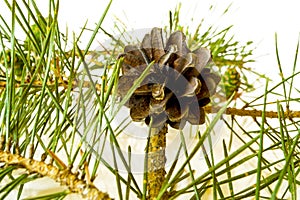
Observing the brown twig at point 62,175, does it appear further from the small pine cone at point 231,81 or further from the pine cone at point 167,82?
the small pine cone at point 231,81

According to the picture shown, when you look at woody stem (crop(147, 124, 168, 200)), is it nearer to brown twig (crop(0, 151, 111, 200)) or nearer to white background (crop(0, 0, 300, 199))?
brown twig (crop(0, 151, 111, 200))

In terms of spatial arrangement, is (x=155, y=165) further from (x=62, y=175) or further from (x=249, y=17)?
(x=249, y=17)

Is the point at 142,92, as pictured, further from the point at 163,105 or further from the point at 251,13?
the point at 251,13

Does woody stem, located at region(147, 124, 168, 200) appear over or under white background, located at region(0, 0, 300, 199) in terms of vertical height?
under

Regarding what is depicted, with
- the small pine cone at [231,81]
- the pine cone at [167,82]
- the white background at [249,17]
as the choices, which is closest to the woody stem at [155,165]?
the pine cone at [167,82]

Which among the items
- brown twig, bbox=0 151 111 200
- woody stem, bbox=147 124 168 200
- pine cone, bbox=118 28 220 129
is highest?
pine cone, bbox=118 28 220 129

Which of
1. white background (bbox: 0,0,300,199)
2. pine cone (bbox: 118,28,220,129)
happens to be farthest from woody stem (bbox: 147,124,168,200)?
white background (bbox: 0,0,300,199)

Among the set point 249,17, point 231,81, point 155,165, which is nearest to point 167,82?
point 155,165

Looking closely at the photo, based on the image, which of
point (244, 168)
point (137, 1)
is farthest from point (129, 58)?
point (137, 1)
